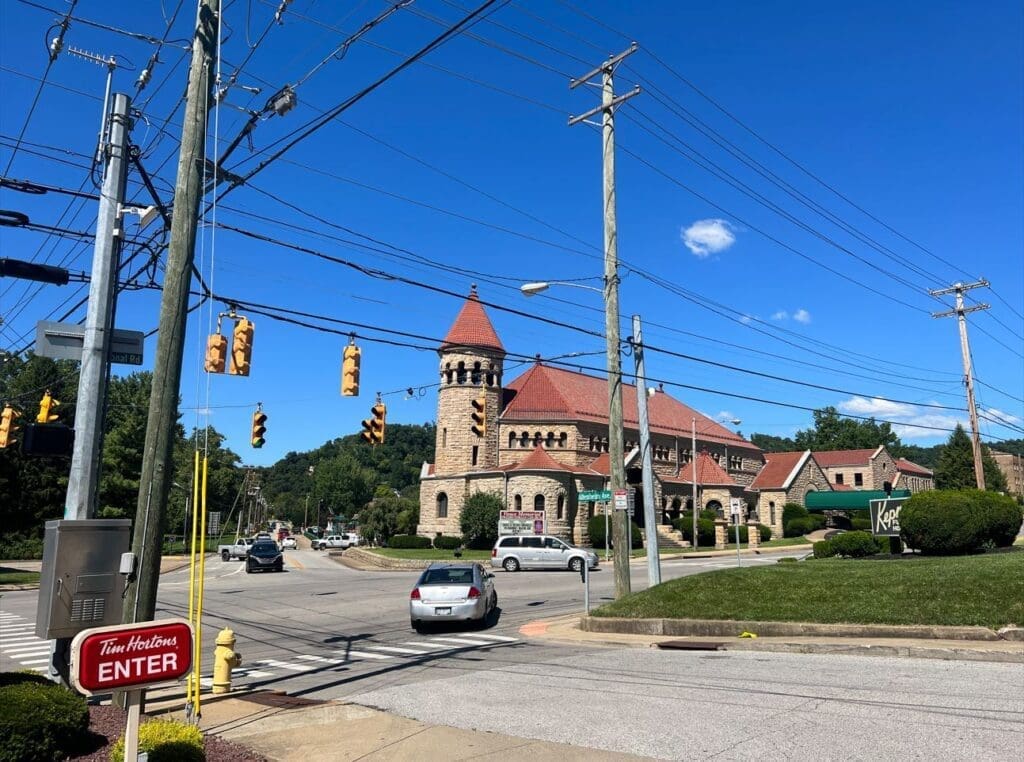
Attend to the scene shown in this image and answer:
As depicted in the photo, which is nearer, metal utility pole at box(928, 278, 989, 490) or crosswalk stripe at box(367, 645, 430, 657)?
crosswalk stripe at box(367, 645, 430, 657)

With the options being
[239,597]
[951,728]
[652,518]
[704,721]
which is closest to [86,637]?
[704,721]

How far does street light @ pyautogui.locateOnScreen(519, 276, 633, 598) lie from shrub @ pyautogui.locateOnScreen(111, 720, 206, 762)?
468 inches

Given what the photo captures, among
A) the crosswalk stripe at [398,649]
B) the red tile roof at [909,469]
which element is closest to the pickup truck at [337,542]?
the red tile roof at [909,469]

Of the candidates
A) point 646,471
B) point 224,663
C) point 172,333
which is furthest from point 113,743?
point 646,471

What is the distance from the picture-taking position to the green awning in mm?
→ 62938

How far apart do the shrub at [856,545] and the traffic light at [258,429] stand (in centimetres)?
1973

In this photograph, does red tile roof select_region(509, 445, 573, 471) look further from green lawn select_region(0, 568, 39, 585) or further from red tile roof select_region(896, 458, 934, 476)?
red tile roof select_region(896, 458, 934, 476)

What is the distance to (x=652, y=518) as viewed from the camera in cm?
1889

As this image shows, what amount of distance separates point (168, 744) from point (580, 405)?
56.9 metres

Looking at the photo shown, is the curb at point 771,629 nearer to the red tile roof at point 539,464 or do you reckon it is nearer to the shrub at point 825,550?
the shrub at point 825,550

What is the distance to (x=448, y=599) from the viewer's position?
54.5ft

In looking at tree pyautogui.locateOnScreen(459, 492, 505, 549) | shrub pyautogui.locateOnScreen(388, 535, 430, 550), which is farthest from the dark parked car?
tree pyautogui.locateOnScreen(459, 492, 505, 549)

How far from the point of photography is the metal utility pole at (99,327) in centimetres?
1009

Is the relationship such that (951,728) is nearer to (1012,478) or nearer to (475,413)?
(475,413)
